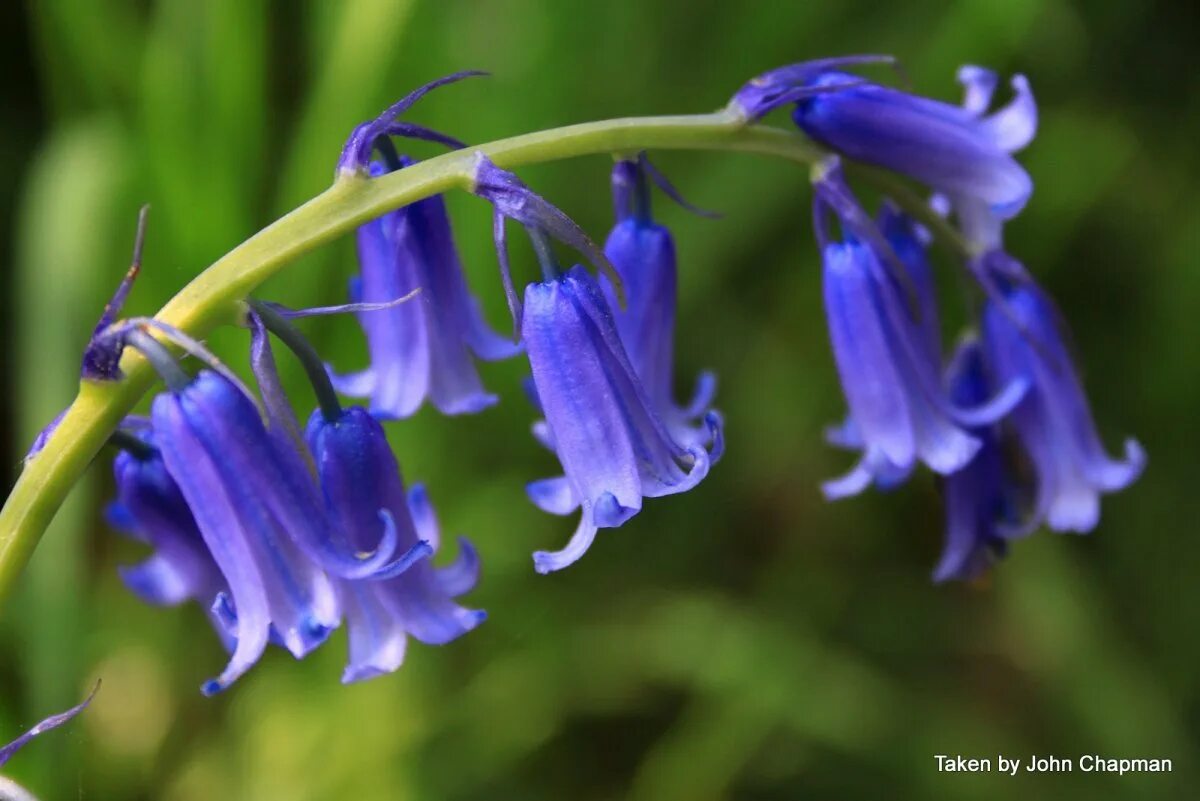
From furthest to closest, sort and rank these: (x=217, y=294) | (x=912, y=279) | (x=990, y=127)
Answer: (x=912, y=279) → (x=990, y=127) → (x=217, y=294)

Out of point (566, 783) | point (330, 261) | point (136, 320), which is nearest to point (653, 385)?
point (136, 320)

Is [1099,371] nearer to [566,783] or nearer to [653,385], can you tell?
[566,783]

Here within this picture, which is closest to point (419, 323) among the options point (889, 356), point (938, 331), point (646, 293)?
point (646, 293)

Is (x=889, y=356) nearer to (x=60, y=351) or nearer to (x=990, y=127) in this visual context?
(x=990, y=127)

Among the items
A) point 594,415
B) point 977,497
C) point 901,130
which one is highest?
point 901,130

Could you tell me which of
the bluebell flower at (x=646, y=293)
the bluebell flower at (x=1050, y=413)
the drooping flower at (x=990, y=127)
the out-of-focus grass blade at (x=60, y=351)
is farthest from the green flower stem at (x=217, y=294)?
the out-of-focus grass blade at (x=60, y=351)
